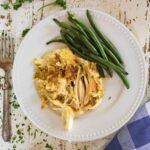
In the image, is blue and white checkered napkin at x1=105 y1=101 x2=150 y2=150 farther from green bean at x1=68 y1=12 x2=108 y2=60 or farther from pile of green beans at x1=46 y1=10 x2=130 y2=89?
green bean at x1=68 y1=12 x2=108 y2=60

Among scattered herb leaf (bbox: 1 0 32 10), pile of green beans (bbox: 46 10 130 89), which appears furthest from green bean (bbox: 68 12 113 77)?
scattered herb leaf (bbox: 1 0 32 10)

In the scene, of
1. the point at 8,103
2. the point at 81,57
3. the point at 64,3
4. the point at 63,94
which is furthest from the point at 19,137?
the point at 64,3

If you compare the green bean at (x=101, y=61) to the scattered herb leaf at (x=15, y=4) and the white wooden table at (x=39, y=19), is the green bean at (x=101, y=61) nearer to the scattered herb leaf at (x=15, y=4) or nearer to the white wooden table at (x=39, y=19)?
the white wooden table at (x=39, y=19)

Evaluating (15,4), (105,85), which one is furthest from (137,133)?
(15,4)

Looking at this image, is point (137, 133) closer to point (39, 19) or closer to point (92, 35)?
point (92, 35)

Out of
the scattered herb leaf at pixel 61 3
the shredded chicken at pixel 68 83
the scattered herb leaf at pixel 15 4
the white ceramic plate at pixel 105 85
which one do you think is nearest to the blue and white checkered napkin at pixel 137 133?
the white ceramic plate at pixel 105 85

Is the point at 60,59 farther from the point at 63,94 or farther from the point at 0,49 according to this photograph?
the point at 0,49
